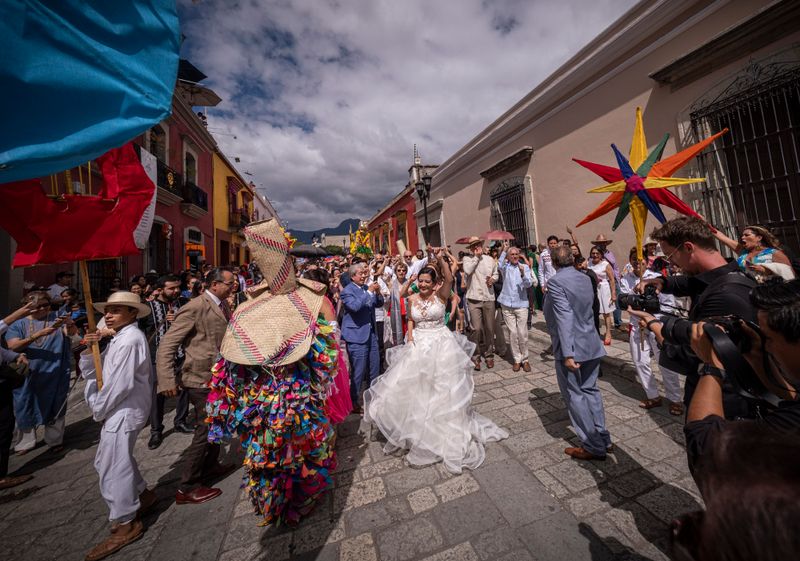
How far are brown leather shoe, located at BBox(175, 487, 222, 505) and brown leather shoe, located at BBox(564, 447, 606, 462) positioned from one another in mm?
2983

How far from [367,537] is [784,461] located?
215 centimetres

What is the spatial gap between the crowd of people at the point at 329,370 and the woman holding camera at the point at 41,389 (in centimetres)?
1

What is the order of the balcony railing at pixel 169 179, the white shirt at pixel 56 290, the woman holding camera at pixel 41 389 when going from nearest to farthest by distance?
the woman holding camera at pixel 41 389 → the white shirt at pixel 56 290 → the balcony railing at pixel 169 179

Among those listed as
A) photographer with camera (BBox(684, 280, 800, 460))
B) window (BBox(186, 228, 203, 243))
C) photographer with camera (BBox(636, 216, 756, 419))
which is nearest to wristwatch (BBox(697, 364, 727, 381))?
photographer with camera (BBox(684, 280, 800, 460))

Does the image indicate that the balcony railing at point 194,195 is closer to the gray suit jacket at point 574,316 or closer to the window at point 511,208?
the window at point 511,208

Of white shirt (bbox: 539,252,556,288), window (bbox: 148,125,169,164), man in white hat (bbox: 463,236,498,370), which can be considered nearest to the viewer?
man in white hat (bbox: 463,236,498,370)

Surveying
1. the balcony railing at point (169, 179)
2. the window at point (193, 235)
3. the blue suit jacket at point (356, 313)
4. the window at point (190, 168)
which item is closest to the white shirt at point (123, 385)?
the blue suit jacket at point (356, 313)

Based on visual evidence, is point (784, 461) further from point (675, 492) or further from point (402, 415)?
point (402, 415)

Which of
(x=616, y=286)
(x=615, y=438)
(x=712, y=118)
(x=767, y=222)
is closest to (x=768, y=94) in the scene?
(x=712, y=118)

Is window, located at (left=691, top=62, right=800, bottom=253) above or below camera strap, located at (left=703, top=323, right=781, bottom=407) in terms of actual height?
above

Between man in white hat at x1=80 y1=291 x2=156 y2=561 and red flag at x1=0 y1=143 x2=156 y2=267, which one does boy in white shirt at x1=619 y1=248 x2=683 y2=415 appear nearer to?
man in white hat at x1=80 y1=291 x2=156 y2=561

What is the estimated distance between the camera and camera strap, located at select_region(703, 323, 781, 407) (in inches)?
A: 42.8

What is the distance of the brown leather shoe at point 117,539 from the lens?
81.7 inches

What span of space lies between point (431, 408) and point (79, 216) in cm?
313
